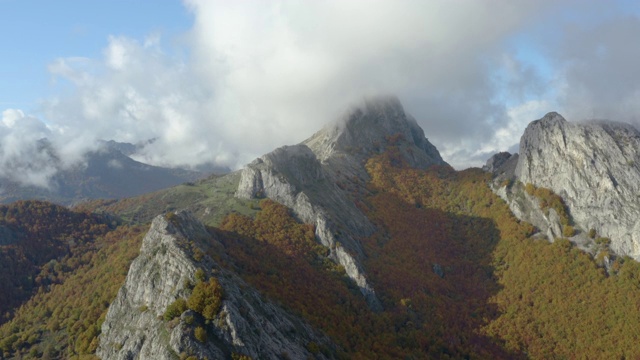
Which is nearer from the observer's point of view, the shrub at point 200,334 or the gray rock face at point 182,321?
the shrub at point 200,334

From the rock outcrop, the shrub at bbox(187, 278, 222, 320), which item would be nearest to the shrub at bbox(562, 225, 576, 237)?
the rock outcrop

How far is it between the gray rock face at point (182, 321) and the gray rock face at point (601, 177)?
124m

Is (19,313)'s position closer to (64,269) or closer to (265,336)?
(64,269)

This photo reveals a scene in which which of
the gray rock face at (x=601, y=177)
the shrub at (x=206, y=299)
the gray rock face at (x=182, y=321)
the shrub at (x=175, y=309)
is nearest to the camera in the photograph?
the gray rock face at (x=182, y=321)

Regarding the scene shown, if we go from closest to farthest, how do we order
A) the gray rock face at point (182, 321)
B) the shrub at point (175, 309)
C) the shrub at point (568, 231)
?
1. the gray rock face at point (182, 321)
2. the shrub at point (175, 309)
3. the shrub at point (568, 231)

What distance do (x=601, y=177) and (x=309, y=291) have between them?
422 ft

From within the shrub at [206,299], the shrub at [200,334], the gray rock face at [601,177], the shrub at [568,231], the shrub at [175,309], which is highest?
the gray rock face at [601,177]

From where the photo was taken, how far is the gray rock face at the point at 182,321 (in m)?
76.9

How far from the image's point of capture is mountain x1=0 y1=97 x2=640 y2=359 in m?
88.4

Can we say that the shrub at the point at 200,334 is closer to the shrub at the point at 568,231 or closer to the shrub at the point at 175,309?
the shrub at the point at 175,309

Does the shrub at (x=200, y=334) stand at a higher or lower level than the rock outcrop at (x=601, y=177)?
lower

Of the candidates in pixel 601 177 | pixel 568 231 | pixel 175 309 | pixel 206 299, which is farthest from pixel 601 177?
pixel 175 309

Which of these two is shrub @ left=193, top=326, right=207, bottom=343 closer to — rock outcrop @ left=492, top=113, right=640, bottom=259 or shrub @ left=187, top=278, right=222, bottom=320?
shrub @ left=187, top=278, right=222, bottom=320

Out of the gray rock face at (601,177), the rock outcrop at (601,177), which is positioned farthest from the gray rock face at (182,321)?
the rock outcrop at (601,177)
